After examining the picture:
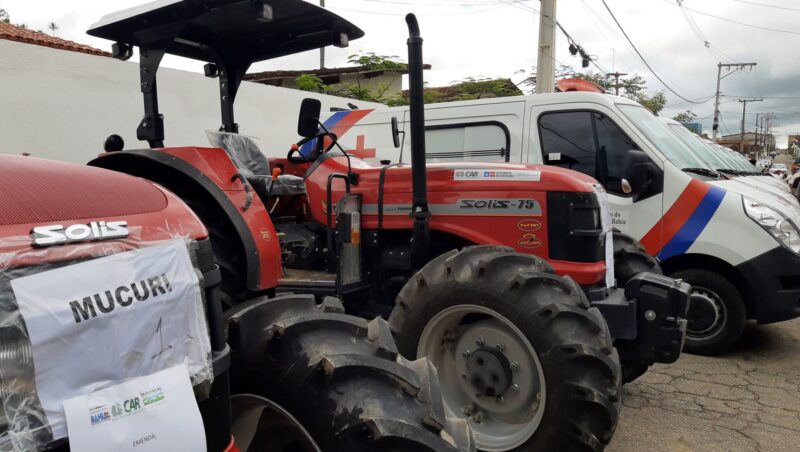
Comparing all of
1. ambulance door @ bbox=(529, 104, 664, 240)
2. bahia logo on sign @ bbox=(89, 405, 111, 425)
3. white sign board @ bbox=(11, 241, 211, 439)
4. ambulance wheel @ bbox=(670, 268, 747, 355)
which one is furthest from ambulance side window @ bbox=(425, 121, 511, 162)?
bahia logo on sign @ bbox=(89, 405, 111, 425)

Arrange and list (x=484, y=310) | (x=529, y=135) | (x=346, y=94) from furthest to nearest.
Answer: (x=346, y=94) → (x=529, y=135) → (x=484, y=310)

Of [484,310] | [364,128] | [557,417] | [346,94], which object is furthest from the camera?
[346,94]

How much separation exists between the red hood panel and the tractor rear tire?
3130mm

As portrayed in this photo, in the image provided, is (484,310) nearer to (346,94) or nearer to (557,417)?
(557,417)

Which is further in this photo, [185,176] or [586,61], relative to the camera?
[586,61]

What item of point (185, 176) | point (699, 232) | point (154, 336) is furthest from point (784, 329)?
point (154, 336)

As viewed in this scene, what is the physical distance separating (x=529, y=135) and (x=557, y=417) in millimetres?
3714

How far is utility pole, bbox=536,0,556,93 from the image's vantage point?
1156 cm

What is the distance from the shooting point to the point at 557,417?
2729 millimetres

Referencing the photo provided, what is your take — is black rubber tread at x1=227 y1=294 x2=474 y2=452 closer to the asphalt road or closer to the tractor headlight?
the asphalt road

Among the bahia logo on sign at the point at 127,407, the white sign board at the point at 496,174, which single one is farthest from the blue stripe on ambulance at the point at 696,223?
the bahia logo on sign at the point at 127,407

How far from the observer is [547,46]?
11.8m

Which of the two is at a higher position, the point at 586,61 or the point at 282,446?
the point at 586,61

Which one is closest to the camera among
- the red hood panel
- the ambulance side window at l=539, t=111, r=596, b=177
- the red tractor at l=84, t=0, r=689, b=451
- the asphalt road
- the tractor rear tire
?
the red hood panel
